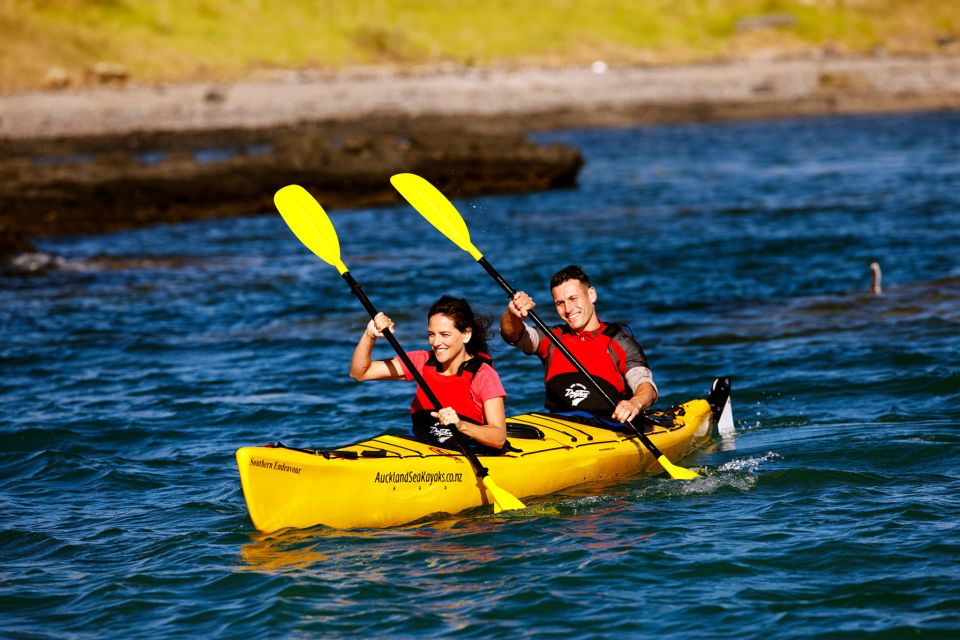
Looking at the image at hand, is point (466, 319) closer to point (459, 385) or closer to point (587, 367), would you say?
point (459, 385)

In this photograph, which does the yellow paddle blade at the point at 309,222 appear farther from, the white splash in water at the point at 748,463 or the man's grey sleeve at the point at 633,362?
the white splash in water at the point at 748,463

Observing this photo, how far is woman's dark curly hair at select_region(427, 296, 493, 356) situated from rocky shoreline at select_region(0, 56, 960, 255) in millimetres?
12636

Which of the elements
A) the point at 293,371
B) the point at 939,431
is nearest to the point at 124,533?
the point at 293,371

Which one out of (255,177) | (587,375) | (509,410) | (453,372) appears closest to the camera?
(453,372)

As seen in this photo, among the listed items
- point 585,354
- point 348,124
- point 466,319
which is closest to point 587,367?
point 585,354

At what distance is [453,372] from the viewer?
6883 mm

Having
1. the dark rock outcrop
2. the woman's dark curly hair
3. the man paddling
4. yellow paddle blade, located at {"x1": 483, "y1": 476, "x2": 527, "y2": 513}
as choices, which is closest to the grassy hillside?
the dark rock outcrop

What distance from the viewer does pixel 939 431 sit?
8172 millimetres

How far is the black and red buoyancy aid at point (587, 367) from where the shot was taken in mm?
7664

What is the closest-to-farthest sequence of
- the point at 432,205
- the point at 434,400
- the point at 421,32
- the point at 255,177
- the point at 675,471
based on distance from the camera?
the point at 434,400, the point at 675,471, the point at 432,205, the point at 255,177, the point at 421,32

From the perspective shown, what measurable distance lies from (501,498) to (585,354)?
138cm

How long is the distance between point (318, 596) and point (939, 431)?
15.3ft

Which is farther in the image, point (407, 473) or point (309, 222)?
point (309, 222)

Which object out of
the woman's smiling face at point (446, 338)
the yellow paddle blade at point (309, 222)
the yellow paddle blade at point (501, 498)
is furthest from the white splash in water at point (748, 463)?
the yellow paddle blade at point (309, 222)
